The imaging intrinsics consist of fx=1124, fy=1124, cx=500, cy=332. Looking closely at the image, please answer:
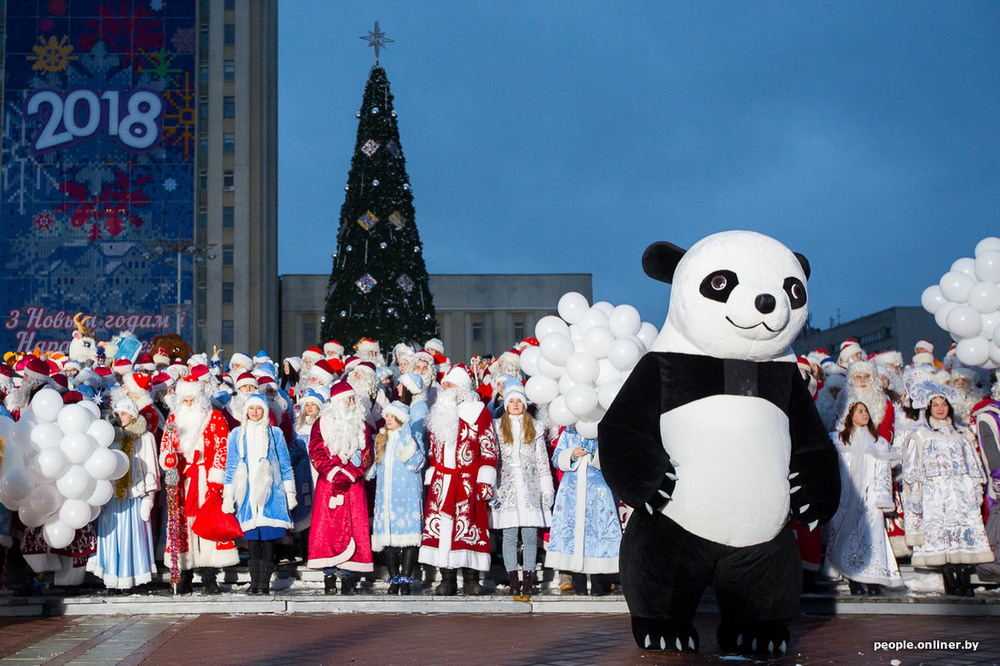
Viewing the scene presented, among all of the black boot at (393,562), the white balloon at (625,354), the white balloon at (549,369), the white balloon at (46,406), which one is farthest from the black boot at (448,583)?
the white balloon at (46,406)

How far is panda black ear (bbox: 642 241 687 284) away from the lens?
5977 mm

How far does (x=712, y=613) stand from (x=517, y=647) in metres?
2.39

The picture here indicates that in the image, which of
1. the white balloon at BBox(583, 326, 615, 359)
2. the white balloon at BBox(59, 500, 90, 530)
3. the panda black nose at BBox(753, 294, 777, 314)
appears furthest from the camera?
the white balloon at BBox(59, 500, 90, 530)

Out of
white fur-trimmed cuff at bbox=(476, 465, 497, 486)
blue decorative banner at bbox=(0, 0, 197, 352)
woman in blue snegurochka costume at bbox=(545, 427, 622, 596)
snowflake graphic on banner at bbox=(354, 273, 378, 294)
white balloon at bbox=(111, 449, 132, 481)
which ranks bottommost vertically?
woman in blue snegurochka costume at bbox=(545, 427, 622, 596)

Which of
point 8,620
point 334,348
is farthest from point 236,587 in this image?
point 334,348

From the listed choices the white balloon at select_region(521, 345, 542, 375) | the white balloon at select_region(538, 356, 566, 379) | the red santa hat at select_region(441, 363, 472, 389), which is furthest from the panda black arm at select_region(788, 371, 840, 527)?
the red santa hat at select_region(441, 363, 472, 389)

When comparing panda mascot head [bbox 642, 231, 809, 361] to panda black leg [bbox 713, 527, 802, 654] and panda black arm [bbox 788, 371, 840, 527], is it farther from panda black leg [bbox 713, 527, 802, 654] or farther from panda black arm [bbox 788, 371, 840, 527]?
panda black leg [bbox 713, 527, 802, 654]

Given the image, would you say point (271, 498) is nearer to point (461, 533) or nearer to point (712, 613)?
point (461, 533)

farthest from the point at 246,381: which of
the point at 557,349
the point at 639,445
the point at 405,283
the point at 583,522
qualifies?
the point at 405,283

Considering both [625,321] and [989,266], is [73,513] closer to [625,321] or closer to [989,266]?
[625,321]

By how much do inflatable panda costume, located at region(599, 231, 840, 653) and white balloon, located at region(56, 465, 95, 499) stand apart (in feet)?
14.4

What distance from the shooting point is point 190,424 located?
930cm

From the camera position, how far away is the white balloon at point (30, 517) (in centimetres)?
812

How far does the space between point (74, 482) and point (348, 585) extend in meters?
2.26
